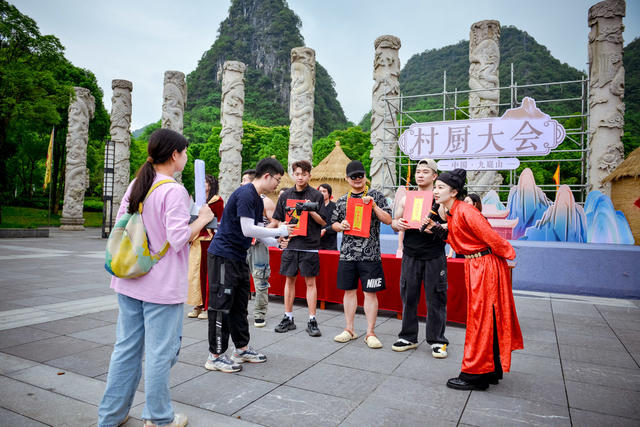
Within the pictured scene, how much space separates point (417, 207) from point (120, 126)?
833 inches

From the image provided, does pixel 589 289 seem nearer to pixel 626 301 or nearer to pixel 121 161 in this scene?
pixel 626 301

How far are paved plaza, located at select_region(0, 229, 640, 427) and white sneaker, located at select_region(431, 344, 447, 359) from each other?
0.06m

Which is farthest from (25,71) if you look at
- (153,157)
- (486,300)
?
(486,300)

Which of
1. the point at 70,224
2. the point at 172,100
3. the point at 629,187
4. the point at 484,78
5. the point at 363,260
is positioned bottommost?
the point at 70,224

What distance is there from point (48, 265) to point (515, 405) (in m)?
10.1

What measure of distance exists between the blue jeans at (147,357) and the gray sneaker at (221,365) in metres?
1.06

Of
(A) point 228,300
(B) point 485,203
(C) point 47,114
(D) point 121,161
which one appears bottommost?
(A) point 228,300

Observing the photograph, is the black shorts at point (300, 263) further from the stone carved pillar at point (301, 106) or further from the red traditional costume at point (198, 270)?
the stone carved pillar at point (301, 106)

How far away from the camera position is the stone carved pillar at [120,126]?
68.6 ft

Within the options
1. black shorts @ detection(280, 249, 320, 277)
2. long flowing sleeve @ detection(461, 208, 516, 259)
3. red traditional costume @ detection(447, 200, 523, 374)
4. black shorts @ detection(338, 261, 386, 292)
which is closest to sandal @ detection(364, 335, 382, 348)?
black shorts @ detection(338, 261, 386, 292)

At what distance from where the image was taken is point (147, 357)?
2.24 meters

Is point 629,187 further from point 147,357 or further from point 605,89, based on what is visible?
point 147,357

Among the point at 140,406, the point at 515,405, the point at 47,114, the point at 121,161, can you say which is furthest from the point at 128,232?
the point at 121,161

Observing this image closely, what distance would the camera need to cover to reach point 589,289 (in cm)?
762
